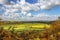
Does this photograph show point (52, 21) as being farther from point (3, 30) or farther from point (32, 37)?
point (3, 30)

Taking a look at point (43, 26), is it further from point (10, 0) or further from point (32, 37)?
point (10, 0)

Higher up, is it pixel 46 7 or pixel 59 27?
pixel 46 7

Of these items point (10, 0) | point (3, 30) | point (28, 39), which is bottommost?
point (28, 39)

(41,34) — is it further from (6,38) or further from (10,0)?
(10,0)

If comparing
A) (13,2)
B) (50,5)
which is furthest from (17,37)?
(50,5)

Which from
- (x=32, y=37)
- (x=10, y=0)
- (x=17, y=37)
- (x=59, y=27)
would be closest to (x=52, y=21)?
(x=59, y=27)

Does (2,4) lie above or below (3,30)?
above

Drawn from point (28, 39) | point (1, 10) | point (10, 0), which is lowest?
point (28, 39)
